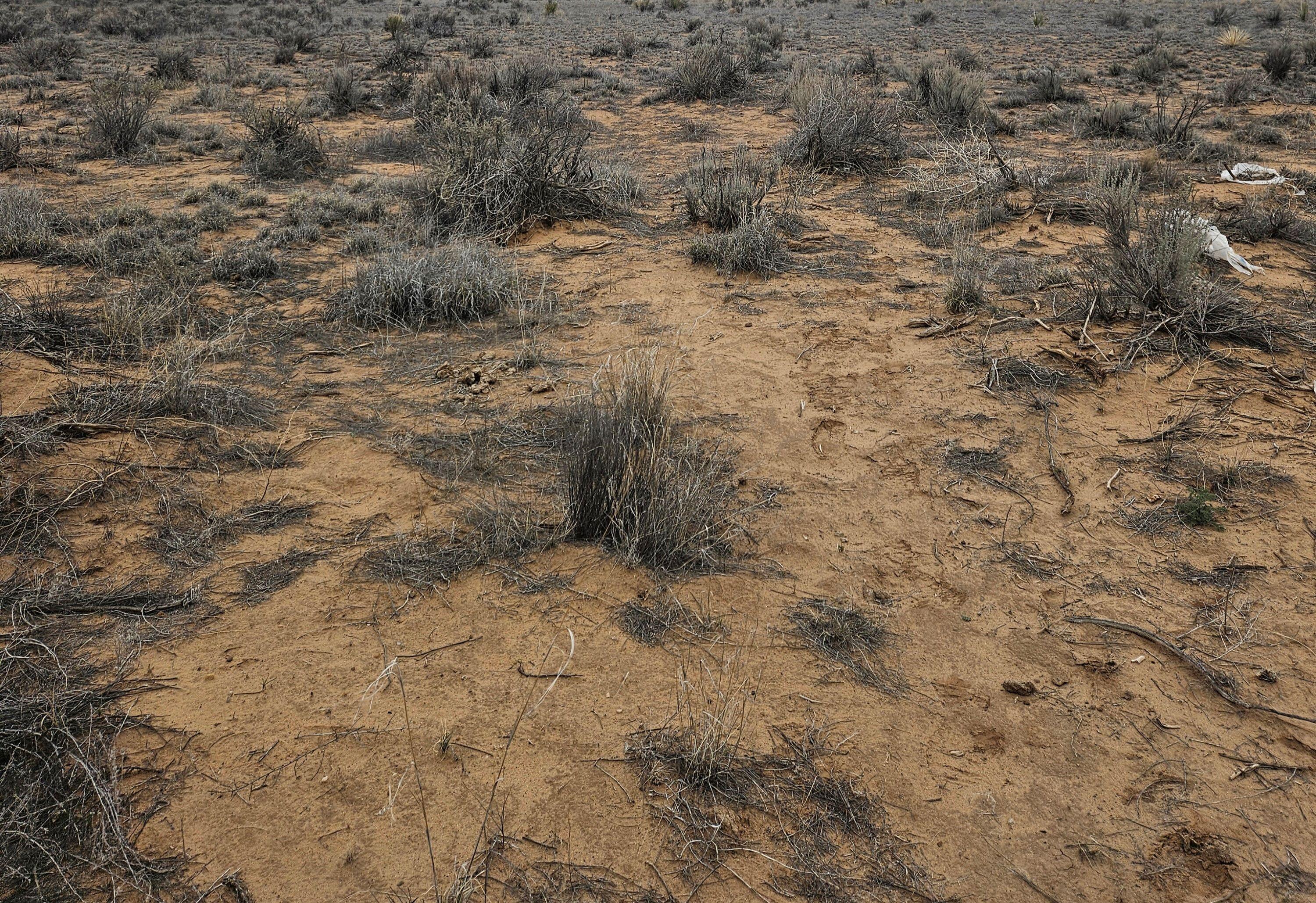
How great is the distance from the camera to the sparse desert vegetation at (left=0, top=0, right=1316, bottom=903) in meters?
2.45

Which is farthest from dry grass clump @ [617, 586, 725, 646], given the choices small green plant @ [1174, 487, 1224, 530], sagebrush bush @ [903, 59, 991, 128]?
sagebrush bush @ [903, 59, 991, 128]

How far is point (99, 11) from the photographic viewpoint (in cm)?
2231

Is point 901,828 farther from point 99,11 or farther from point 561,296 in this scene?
point 99,11

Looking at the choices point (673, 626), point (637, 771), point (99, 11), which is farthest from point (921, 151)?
point (99, 11)

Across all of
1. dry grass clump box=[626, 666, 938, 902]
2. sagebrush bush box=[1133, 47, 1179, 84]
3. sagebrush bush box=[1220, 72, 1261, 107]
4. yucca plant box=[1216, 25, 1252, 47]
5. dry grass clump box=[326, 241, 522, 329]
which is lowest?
dry grass clump box=[626, 666, 938, 902]

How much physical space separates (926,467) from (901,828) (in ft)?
7.19

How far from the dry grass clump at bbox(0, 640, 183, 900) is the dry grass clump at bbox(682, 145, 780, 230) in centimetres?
Result: 553

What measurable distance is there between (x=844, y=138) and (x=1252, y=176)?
13.6 ft

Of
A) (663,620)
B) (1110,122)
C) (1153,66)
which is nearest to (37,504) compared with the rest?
(663,620)

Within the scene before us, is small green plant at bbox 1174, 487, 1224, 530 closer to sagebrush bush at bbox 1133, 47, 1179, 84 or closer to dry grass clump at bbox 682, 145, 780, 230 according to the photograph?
dry grass clump at bbox 682, 145, 780, 230

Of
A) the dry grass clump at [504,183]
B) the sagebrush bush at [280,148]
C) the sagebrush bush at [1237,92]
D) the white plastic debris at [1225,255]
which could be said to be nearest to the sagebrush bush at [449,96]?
the dry grass clump at [504,183]

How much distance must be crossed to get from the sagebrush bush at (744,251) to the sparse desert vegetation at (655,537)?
0.15 ft

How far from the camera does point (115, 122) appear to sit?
401 inches

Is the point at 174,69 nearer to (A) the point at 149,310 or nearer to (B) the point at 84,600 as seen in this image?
(A) the point at 149,310
